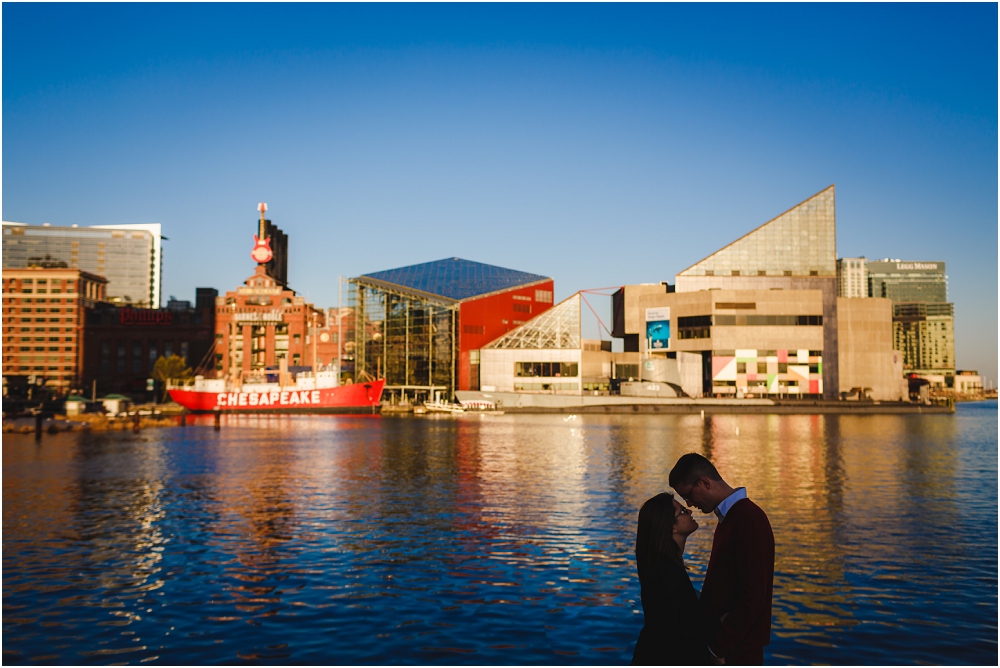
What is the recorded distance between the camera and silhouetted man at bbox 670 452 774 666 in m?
6.08

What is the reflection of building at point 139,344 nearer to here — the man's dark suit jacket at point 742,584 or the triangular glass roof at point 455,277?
the triangular glass roof at point 455,277

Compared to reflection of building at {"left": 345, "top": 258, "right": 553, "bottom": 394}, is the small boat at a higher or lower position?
lower

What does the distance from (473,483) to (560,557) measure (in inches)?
653

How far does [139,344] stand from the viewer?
154 meters

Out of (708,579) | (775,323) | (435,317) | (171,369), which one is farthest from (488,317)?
(708,579)

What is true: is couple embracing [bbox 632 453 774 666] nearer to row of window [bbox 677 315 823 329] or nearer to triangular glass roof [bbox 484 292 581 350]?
triangular glass roof [bbox 484 292 581 350]

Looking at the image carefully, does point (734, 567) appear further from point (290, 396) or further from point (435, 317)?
point (435, 317)

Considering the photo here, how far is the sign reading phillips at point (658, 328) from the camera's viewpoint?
130500 millimetres

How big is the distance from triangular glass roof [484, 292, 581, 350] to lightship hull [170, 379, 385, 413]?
76.6ft

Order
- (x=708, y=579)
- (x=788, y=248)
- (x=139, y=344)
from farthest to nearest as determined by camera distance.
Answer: (x=139, y=344) < (x=788, y=248) < (x=708, y=579)

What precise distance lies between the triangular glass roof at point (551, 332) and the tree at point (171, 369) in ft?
187

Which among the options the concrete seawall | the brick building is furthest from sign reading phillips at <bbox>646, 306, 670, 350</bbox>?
the brick building

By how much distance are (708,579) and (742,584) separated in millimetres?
367

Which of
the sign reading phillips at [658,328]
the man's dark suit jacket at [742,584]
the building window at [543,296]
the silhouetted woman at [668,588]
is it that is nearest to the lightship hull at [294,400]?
the building window at [543,296]
